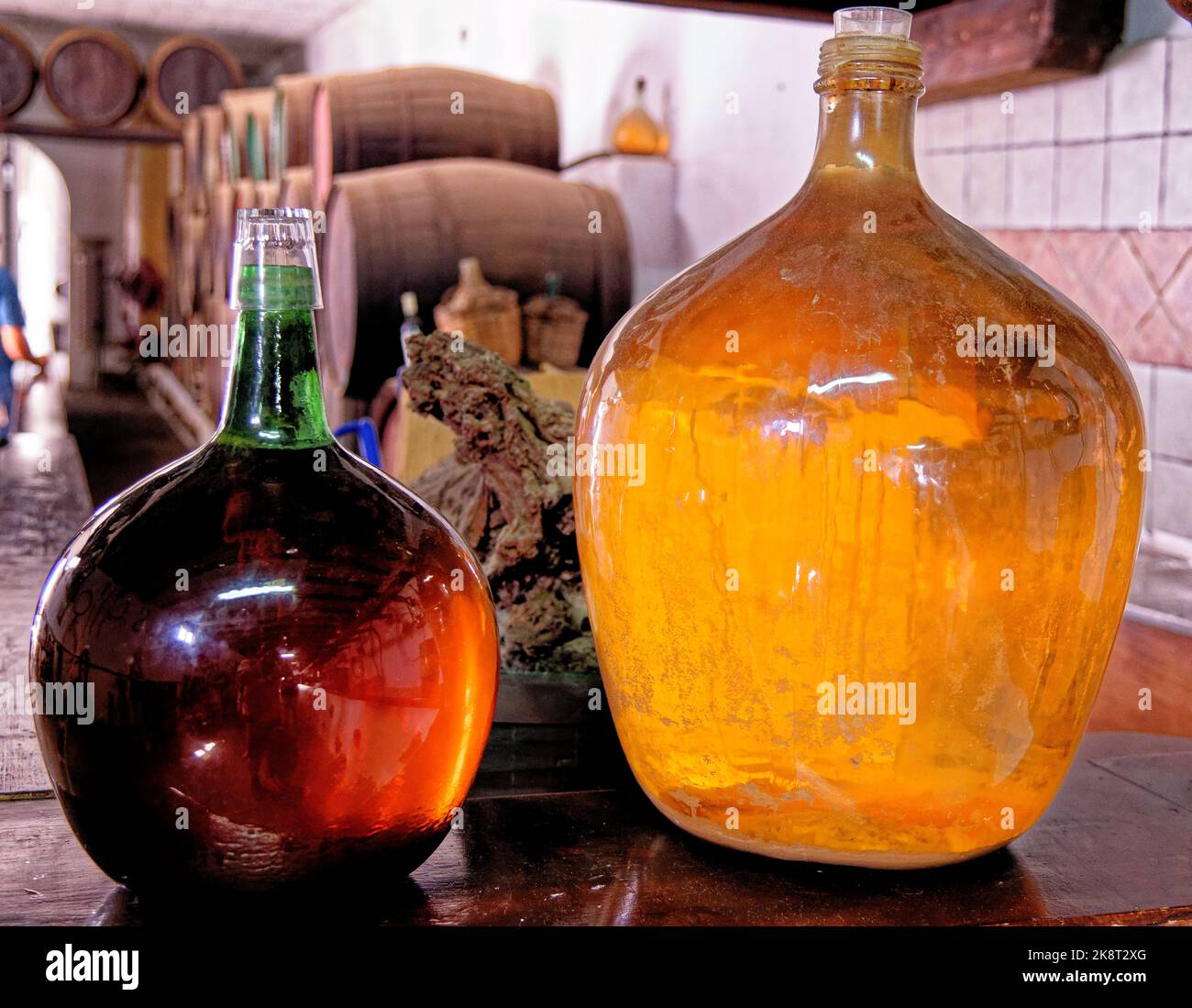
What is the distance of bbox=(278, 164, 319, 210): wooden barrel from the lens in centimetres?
355

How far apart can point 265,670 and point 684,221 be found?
323cm

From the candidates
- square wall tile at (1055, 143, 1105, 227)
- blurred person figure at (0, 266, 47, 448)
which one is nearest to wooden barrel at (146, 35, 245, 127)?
blurred person figure at (0, 266, 47, 448)

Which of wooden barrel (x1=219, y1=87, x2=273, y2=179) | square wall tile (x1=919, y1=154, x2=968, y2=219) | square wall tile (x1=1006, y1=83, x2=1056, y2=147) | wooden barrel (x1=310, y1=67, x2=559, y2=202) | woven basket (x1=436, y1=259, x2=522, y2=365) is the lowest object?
woven basket (x1=436, y1=259, x2=522, y2=365)

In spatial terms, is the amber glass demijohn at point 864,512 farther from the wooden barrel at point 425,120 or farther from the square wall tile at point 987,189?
the wooden barrel at point 425,120

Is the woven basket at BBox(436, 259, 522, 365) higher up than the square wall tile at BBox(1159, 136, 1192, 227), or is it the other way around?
the square wall tile at BBox(1159, 136, 1192, 227)

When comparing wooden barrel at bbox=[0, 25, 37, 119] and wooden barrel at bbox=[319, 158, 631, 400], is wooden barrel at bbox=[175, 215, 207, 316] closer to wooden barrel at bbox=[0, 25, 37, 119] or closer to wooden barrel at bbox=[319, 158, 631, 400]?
wooden barrel at bbox=[0, 25, 37, 119]

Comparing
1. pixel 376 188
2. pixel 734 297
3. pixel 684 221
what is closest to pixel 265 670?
pixel 734 297

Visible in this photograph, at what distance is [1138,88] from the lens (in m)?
1.75

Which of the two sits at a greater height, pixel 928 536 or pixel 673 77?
pixel 673 77

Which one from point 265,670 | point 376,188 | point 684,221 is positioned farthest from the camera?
point 684,221

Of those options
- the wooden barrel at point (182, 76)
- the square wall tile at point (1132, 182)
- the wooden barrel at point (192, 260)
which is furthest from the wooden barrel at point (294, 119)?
the square wall tile at point (1132, 182)

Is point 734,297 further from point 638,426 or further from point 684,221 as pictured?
point 684,221

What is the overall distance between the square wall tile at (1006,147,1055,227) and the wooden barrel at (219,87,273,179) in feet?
9.69
